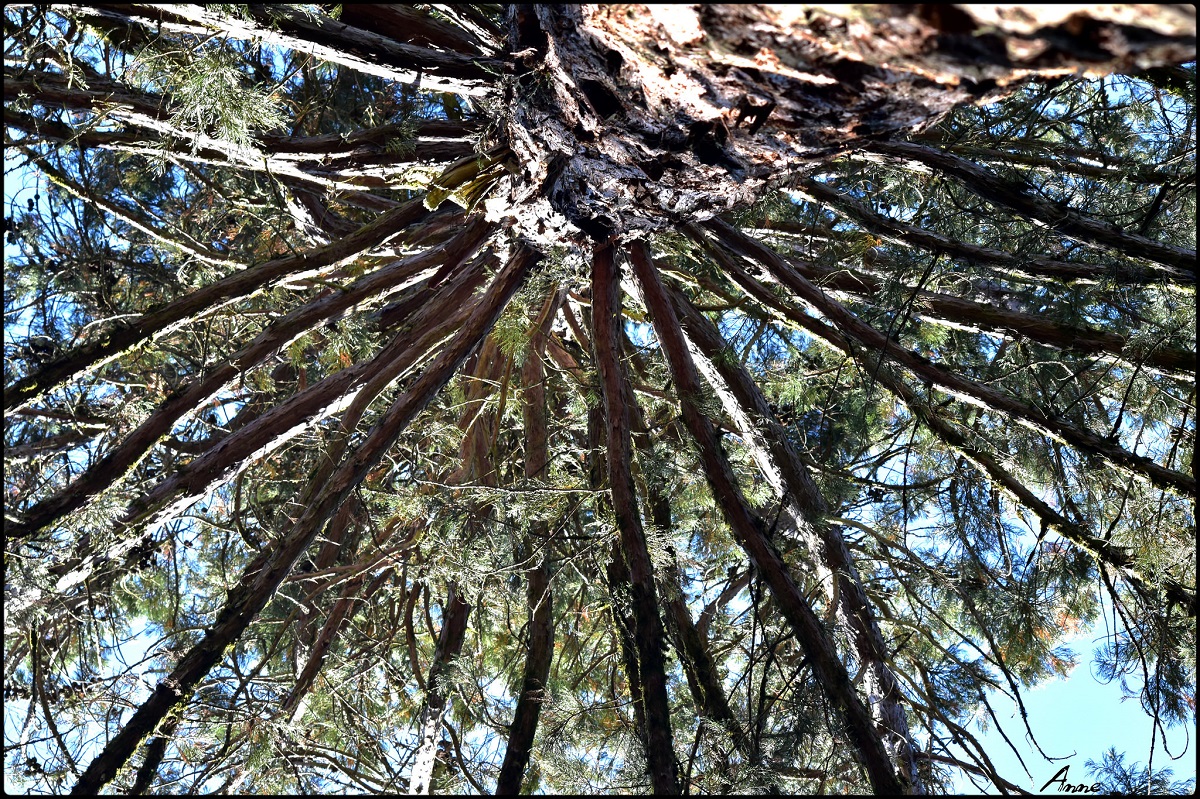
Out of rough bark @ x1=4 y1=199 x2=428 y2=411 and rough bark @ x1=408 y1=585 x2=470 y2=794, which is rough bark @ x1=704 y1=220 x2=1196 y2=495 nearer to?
rough bark @ x1=4 y1=199 x2=428 y2=411

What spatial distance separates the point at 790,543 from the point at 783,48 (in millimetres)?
2523

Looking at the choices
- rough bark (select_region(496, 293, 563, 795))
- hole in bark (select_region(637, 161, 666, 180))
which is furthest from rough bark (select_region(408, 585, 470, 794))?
hole in bark (select_region(637, 161, 666, 180))

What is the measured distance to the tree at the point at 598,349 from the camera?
75.7 inches

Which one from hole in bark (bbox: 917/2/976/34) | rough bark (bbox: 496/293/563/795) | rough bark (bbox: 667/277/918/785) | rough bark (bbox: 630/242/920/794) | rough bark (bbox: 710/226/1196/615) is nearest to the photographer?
hole in bark (bbox: 917/2/976/34)

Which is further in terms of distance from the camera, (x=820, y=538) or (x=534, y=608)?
(x=534, y=608)

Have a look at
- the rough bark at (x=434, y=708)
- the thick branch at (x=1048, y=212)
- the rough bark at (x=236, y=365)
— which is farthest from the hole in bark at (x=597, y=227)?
the rough bark at (x=434, y=708)

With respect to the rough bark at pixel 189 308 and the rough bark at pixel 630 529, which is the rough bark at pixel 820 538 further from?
the rough bark at pixel 189 308

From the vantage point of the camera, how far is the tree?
75.7 inches

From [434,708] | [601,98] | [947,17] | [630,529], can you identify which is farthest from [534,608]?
[947,17]

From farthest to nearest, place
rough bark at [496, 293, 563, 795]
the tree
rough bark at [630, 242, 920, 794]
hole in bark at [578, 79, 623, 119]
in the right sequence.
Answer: rough bark at [496, 293, 563, 795] → rough bark at [630, 242, 920, 794] → the tree → hole in bark at [578, 79, 623, 119]

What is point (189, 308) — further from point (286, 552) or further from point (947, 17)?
point (947, 17)

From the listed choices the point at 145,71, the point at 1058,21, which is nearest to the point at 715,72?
the point at 1058,21

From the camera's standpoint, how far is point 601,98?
72.4 inches

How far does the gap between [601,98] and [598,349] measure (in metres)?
1.11
